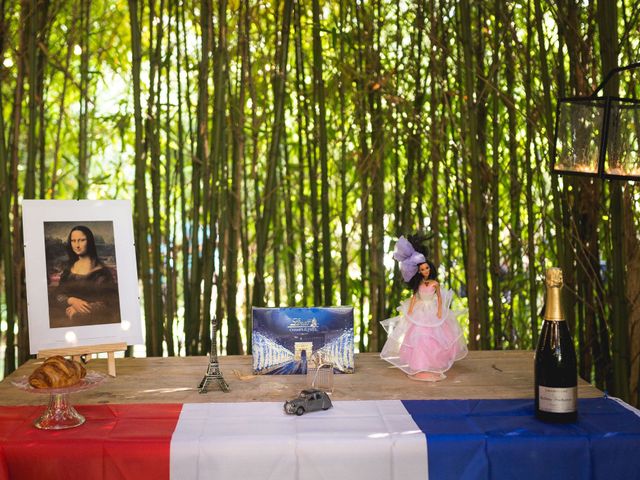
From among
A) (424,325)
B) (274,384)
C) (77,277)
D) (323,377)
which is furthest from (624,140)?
(77,277)

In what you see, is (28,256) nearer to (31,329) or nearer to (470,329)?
(31,329)

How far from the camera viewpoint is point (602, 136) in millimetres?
1314

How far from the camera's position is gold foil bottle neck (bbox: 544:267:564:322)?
4.38 ft

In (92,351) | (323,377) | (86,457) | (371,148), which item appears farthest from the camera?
(371,148)

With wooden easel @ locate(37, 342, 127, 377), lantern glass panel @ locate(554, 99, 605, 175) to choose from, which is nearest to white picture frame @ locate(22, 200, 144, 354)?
wooden easel @ locate(37, 342, 127, 377)

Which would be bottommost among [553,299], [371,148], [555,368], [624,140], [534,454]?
[534,454]

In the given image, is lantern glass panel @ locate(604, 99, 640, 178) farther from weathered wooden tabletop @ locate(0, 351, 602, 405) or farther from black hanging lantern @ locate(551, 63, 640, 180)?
weathered wooden tabletop @ locate(0, 351, 602, 405)

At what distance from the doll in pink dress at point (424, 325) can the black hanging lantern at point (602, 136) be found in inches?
13.9

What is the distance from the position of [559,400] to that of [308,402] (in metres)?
0.43

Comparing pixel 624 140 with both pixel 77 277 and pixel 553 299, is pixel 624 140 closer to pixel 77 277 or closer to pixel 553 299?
pixel 553 299

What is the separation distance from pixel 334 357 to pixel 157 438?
520 millimetres

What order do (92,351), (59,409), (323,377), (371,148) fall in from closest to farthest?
1. (59,409)
2. (323,377)
3. (92,351)
4. (371,148)

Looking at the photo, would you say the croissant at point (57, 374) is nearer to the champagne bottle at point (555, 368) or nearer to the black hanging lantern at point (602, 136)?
the champagne bottle at point (555, 368)

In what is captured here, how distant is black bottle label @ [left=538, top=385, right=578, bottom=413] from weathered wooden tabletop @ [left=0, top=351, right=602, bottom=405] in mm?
173
